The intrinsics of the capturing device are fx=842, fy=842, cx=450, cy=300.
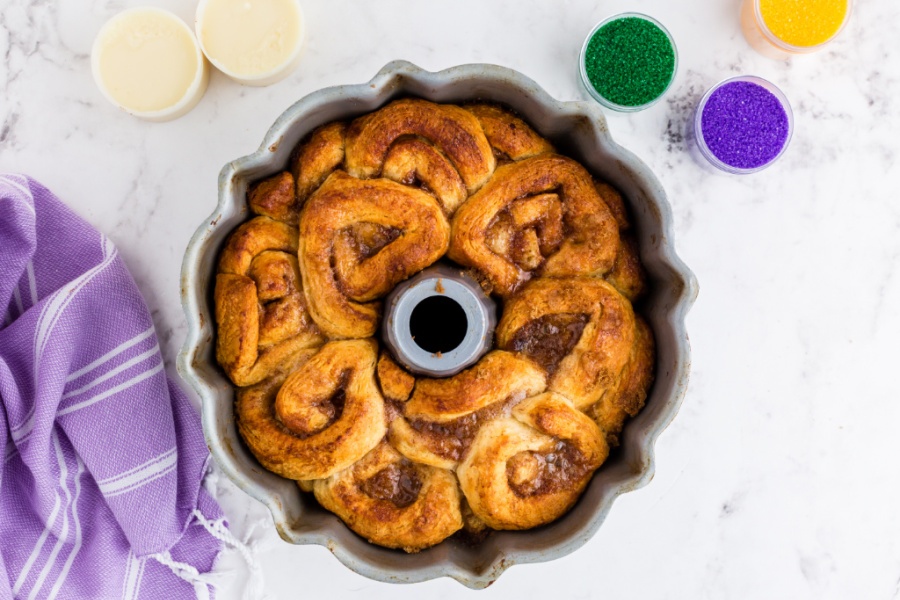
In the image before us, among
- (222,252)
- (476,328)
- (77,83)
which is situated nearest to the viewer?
(476,328)

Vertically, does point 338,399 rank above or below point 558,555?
above

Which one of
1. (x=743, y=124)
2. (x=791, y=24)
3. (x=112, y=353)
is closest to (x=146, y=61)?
(x=112, y=353)

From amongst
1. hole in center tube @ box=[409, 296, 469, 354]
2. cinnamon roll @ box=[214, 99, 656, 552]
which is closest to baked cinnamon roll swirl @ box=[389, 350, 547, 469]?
cinnamon roll @ box=[214, 99, 656, 552]

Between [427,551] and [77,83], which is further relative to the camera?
[77,83]

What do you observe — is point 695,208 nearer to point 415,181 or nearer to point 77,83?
point 415,181

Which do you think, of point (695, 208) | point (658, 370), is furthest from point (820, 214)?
point (658, 370)

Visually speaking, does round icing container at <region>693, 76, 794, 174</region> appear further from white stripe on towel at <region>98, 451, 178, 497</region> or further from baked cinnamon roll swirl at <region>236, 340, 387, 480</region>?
white stripe on towel at <region>98, 451, 178, 497</region>
